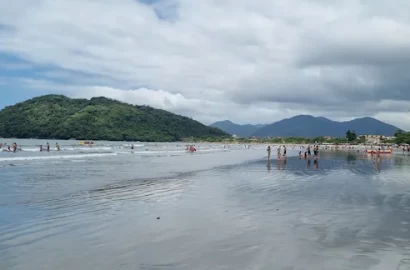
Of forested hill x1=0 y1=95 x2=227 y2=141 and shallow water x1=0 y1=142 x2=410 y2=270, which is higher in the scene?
forested hill x1=0 y1=95 x2=227 y2=141

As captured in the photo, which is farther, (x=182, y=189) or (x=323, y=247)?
(x=182, y=189)

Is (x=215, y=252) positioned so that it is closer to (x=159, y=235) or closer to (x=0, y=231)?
(x=159, y=235)

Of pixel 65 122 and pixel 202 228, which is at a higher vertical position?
pixel 65 122

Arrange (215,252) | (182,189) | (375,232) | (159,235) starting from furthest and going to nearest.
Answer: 1. (182,189)
2. (375,232)
3. (159,235)
4. (215,252)

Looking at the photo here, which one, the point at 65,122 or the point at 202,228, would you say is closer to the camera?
the point at 202,228

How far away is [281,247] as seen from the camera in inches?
363

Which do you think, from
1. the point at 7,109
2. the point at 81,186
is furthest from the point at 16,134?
the point at 81,186

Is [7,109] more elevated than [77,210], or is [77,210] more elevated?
[7,109]

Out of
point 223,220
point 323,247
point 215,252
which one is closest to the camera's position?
point 215,252

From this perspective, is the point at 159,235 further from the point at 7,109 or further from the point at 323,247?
the point at 7,109

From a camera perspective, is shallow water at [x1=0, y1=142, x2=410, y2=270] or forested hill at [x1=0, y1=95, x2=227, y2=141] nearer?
shallow water at [x1=0, y1=142, x2=410, y2=270]

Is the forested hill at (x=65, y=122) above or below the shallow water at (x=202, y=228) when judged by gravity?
above

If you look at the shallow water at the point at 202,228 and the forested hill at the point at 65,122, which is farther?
the forested hill at the point at 65,122

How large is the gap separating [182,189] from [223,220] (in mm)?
7891
